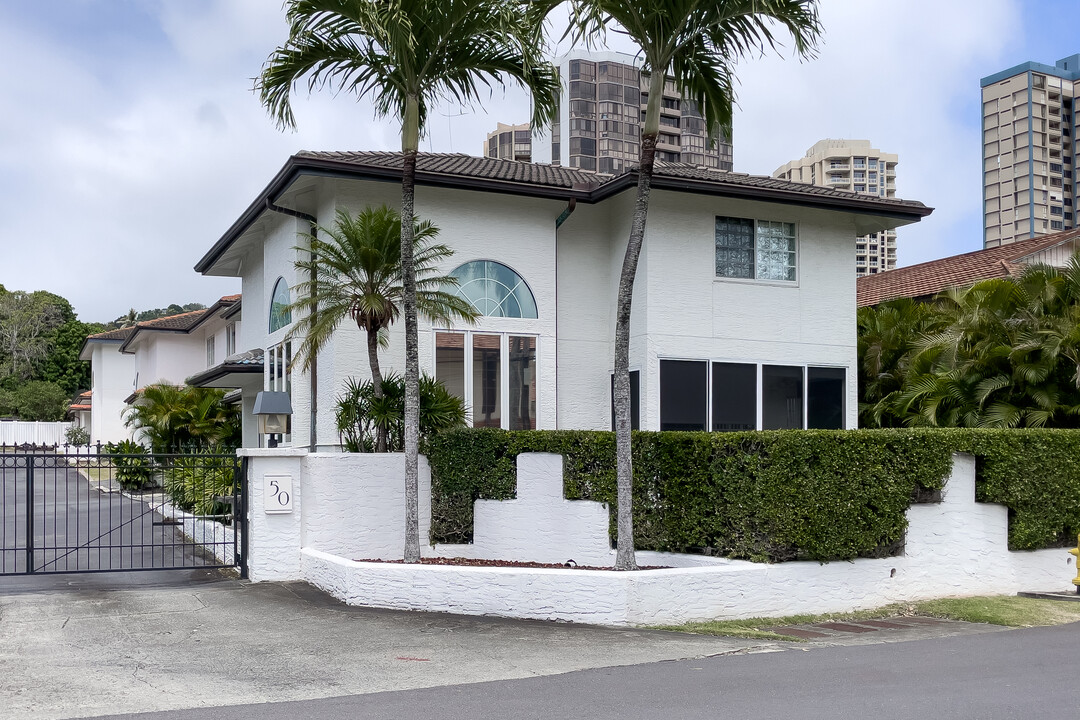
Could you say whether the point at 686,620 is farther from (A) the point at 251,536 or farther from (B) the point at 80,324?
(B) the point at 80,324

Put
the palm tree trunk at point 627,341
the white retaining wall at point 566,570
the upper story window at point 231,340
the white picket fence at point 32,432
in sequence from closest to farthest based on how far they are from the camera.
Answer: the white retaining wall at point 566,570 → the palm tree trunk at point 627,341 → the upper story window at point 231,340 → the white picket fence at point 32,432

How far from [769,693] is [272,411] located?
9495mm

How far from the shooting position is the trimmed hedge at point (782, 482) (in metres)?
11.9

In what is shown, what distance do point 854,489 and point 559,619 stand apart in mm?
3861

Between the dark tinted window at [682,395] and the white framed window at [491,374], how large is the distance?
2.18 m

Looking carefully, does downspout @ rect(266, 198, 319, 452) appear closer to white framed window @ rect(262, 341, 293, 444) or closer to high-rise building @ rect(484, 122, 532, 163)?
white framed window @ rect(262, 341, 293, 444)

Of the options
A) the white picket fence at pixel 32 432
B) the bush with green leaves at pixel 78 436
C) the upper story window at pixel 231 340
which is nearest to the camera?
the upper story window at pixel 231 340

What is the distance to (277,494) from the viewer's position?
13.6 meters

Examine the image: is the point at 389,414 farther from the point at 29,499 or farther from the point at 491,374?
the point at 29,499

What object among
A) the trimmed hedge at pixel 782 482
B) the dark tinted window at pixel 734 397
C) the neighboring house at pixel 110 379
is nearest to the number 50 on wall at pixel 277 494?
the trimmed hedge at pixel 782 482

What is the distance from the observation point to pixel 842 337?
19203mm

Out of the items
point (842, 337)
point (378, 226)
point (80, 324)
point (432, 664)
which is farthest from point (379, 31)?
point (80, 324)

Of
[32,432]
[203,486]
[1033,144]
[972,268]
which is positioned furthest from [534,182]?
[1033,144]

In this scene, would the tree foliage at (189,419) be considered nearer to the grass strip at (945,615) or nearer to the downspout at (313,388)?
the downspout at (313,388)
